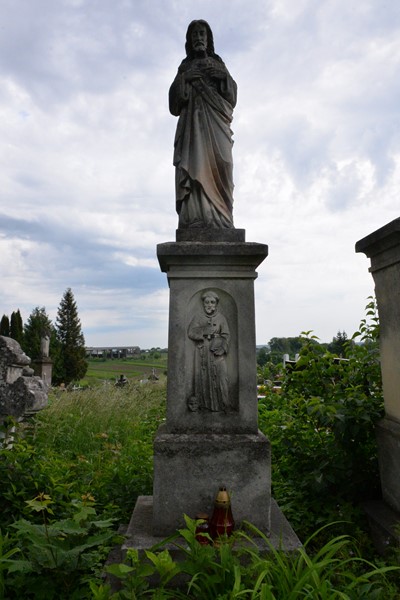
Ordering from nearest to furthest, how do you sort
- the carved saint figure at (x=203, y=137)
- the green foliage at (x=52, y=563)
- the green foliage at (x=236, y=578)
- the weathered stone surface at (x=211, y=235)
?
the green foliage at (x=236, y=578) → the green foliage at (x=52, y=563) → the weathered stone surface at (x=211, y=235) → the carved saint figure at (x=203, y=137)

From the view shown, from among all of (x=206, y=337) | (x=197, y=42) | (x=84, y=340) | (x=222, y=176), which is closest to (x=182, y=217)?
(x=222, y=176)

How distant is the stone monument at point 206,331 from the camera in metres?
3.09

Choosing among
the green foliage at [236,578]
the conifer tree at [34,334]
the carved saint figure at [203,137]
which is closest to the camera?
the green foliage at [236,578]

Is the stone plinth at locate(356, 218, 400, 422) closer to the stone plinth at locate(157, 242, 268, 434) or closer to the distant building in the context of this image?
the stone plinth at locate(157, 242, 268, 434)

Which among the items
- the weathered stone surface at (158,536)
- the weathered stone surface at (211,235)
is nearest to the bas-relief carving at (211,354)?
the weathered stone surface at (211,235)

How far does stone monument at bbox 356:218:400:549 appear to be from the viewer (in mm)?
3412

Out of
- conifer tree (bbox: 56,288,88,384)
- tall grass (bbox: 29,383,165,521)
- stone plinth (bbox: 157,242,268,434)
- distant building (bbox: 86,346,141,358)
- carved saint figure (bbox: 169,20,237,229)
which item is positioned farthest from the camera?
distant building (bbox: 86,346,141,358)

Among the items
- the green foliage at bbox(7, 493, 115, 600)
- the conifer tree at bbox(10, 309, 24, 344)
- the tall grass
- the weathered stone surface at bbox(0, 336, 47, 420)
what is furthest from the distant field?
the green foliage at bbox(7, 493, 115, 600)

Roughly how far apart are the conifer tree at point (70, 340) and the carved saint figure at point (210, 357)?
30.6m

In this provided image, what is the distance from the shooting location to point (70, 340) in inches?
1554

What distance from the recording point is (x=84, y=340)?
132ft

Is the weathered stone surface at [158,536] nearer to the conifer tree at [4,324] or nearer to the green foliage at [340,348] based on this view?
the green foliage at [340,348]

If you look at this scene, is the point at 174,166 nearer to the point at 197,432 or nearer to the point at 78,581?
the point at 197,432

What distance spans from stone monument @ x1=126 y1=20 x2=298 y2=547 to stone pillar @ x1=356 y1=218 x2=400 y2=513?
1071mm
